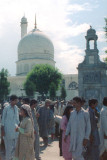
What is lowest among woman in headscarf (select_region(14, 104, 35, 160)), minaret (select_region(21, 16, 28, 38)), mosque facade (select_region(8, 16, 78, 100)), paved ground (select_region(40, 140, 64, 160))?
paved ground (select_region(40, 140, 64, 160))

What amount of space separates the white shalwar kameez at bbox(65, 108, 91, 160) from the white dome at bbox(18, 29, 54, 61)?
221ft

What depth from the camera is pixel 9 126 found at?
768 centimetres

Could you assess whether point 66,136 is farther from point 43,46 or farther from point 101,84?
point 43,46

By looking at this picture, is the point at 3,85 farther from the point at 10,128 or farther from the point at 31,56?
the point at 10,128

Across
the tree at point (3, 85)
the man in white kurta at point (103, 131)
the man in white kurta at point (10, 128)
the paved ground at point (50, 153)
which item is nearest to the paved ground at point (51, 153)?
the paved ground at point (50, 153)

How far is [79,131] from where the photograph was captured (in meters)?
6.29

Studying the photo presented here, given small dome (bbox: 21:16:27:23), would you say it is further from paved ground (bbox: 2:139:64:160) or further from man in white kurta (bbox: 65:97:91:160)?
man in white kurta (bbox: 65:97:91:160)

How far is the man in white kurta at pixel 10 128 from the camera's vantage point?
759 centimetres

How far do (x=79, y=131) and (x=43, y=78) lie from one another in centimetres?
4521

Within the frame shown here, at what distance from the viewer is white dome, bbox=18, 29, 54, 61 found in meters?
73.8

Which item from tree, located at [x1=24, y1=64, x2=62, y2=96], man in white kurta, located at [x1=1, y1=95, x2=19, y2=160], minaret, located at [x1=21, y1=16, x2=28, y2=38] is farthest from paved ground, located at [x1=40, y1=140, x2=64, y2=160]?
minaret, located at [x1=21, y1=16, x2=28, y2=38]

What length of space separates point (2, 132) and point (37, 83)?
43754 mm

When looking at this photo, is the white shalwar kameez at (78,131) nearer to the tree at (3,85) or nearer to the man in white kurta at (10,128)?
the man in white kurta at (10,128)

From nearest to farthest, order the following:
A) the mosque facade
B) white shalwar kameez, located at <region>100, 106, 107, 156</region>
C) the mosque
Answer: white shalwar kameez, located at <region>100, 106, 107, 156</region> < the mosque facade < the mosque
